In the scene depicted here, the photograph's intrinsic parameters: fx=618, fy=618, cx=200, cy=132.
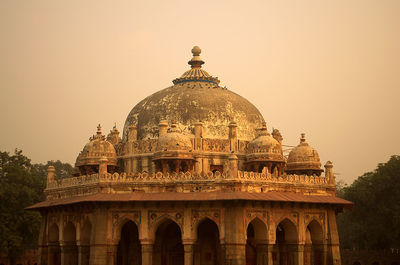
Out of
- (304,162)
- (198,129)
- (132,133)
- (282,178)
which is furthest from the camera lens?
(132,133)

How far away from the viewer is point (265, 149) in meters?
30.6

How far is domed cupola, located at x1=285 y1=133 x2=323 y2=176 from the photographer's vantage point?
32.3 m

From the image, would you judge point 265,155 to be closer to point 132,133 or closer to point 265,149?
point 265,149

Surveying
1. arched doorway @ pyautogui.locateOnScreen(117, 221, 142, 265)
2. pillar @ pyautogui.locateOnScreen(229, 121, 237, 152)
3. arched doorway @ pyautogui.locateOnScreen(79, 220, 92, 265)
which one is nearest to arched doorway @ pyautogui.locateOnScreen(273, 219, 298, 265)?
pillar @ pyautogui.locateOnScreen(229, 121, 237, 152)

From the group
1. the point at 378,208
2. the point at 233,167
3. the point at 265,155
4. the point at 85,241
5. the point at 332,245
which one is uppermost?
the point at 265,155

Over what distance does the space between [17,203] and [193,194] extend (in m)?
23.7

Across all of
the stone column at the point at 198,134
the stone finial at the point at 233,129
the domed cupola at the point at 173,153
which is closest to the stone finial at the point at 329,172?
the stone finial at the point at 233,129

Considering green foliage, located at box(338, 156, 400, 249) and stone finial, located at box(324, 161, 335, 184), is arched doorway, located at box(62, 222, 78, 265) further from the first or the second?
green foliage, located at box(338, 156, 400, 249)

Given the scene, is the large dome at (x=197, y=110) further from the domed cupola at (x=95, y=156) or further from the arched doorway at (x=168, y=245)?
the arched doorway at (x=168, y=245)

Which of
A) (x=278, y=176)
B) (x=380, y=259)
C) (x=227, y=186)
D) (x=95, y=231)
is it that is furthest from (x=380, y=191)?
(x=95, y=231)

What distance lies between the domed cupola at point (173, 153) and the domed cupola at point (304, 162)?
6.03 metres

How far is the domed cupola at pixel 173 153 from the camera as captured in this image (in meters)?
Result: 29.1

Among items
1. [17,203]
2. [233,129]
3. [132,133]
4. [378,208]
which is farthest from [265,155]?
[17,203]

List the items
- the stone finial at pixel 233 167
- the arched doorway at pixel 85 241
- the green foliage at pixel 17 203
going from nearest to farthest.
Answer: the stone finial at pixel 233 167 < the arched doorway at pixel 85 241 < the green foliage at pixel 17 203
